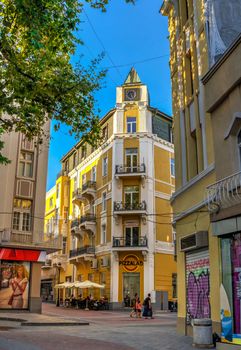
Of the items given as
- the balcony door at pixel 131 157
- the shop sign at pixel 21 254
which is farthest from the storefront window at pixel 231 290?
the balcony door at pixel 131 157

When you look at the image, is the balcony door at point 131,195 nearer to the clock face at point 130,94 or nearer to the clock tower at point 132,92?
the clock tower at point 132,92

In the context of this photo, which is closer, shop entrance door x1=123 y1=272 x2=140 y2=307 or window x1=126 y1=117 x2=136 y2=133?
shop entrance door x1=123 y1=272 x2=140 y2=307

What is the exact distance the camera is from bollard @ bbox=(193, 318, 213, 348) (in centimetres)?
1162

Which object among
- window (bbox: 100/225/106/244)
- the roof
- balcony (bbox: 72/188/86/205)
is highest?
the roof

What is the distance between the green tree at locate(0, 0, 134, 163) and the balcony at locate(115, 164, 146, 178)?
977 inches

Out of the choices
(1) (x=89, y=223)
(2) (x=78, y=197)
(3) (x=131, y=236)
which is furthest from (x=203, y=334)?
(2) (x=78, y=197)

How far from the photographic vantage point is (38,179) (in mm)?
28078

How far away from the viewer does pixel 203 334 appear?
1166cm

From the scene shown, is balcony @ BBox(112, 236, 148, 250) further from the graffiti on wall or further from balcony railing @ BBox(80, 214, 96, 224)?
the graffiti on wall

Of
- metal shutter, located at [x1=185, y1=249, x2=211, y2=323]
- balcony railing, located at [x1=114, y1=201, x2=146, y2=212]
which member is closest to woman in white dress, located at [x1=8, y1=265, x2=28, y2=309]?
balcony railing, located at [x1=114, y1=201, x2=146, y2=212]

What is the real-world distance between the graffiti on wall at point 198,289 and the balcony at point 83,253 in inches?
1060

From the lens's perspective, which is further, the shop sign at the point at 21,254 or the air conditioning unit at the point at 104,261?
the air conditioning unit at the point at 104,261

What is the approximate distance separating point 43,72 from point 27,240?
1605 cm

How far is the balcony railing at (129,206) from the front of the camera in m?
37.9
